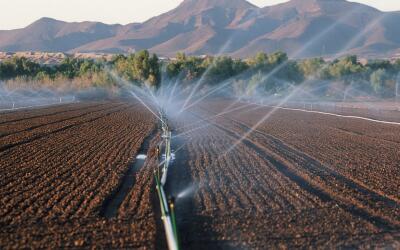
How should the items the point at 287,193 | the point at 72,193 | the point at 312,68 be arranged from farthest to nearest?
the point at 312,68 → the point at 287,193 → the point at 72,193

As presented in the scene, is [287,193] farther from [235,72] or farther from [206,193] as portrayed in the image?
[235,72]

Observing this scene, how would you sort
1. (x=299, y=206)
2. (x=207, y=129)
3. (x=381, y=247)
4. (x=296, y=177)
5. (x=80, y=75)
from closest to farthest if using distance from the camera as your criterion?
(x=381, y=247), (x=299, y=206), (x=296, y=177), (x=207, y=129), (x=80, y=75)

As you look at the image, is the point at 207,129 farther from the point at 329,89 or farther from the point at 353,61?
the point at 353,61

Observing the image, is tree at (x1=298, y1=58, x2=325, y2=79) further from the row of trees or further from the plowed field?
the plowed field

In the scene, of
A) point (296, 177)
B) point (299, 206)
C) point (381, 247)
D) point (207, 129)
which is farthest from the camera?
point (207, 129)

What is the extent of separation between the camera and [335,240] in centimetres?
884

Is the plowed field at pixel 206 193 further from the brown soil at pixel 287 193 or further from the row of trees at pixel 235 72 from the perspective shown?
the row of trees at pixel 235 72

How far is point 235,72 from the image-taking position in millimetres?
88125

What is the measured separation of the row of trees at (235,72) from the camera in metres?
78.6

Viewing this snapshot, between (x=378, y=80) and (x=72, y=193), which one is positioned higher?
(x=72, y=193)

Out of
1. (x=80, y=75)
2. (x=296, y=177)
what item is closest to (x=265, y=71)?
(x=80, y=75)

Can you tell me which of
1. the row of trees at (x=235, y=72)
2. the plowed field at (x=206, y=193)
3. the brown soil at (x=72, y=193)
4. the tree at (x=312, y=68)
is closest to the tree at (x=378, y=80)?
the row of trees at (x=235, y=72)

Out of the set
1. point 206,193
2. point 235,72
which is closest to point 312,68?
point 235,72

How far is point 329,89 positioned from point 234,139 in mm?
61746
